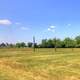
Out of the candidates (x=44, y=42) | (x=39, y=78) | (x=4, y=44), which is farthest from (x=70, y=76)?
(x=4, y=44)

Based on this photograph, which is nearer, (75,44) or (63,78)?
(63,78)

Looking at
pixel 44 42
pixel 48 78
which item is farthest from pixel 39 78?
pixel 44 42

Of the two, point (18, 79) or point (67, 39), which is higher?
point (67, 39)

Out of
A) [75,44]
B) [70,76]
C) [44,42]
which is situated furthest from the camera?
[44,42]

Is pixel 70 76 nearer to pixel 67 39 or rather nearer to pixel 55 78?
pixel 55 78

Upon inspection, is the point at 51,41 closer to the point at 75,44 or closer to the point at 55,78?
the point at 75,44

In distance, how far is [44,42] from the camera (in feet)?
433

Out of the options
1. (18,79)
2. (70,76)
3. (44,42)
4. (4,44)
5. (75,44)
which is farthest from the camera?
(4,44)

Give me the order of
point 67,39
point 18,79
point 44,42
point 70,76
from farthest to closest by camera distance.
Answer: point 44,42 → point 67,39 → point 70,76 → point 18,79

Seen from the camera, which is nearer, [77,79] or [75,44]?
[77,79]

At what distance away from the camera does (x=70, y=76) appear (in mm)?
16641

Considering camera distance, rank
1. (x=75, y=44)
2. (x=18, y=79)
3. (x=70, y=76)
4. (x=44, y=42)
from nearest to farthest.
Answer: (x=18, y=79), (x=70, y=76), (x=75, y=44), (x=44, y=42)

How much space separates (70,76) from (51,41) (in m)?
110

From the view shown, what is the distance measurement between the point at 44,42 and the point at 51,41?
20.9 ft
